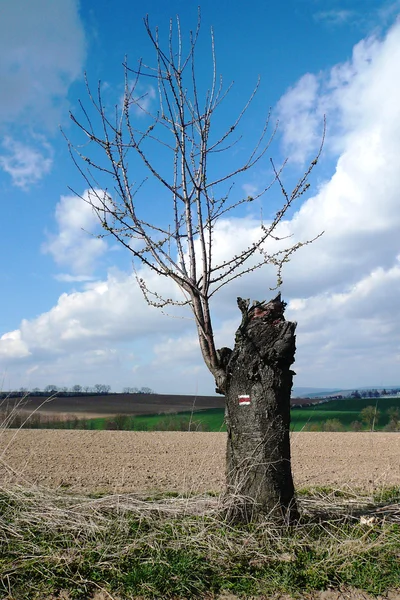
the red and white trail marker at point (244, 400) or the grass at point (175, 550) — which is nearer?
the grass at point (175, 550)

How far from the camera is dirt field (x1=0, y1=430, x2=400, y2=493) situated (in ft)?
24.5

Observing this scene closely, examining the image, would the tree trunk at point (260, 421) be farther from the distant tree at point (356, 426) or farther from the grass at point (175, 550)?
the distant tree at point (356, 426)

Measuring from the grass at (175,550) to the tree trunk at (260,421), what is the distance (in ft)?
0.66

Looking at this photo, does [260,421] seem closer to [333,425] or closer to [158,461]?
[158,461]

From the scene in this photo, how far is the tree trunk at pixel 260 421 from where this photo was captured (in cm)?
517

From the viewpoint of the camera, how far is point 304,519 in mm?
5449

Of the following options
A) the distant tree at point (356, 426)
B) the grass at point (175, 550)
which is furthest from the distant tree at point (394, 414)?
the grass at point (175, 550)

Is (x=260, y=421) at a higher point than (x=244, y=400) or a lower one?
lower

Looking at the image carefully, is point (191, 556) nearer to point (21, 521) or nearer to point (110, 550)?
point (110, 550)

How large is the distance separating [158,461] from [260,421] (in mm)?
5018

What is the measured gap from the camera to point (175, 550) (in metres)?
4.57

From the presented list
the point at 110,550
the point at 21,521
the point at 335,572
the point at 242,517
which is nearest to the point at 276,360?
the point at 242,517

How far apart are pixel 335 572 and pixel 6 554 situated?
110 inches

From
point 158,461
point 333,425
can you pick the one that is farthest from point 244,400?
point 333,425
